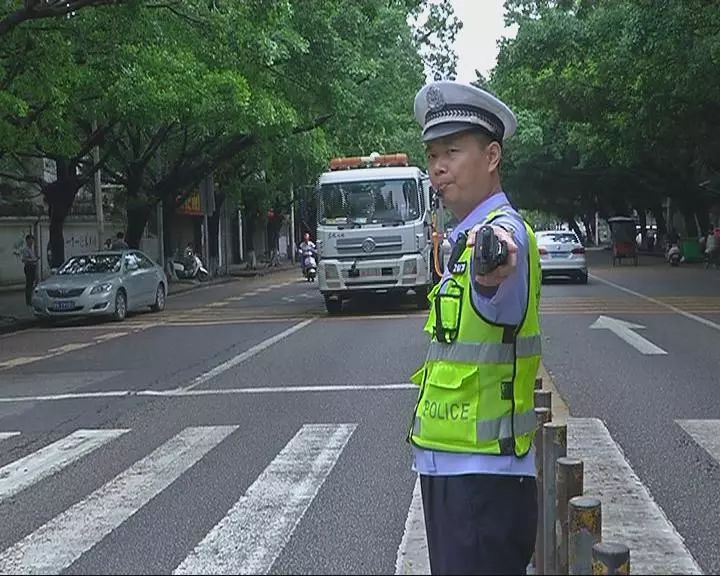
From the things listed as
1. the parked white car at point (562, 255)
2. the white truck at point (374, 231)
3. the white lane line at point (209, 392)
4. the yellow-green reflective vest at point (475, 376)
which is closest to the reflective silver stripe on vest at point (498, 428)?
the yellow-green reflective vest at point (475, 376)

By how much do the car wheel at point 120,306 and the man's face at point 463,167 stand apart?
18.0 meters

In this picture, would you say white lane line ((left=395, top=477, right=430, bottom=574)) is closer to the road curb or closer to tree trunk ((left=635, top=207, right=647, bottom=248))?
the road curb

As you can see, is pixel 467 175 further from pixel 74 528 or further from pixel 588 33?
pixel 588 33

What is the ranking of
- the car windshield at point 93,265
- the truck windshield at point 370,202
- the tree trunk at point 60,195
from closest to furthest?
the truck windshield at point 370,202, the car windshield at point 93,265, the tree trunk at point 60,195

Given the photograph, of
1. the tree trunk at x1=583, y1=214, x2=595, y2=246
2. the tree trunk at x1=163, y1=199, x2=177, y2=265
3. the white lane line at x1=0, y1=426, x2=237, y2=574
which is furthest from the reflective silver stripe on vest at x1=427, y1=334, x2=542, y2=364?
the tree trunk at x1=583, y1=214, x2=595, y2=246

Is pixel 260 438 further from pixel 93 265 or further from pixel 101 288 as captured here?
pixel 93 265

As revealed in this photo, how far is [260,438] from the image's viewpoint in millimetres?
7969

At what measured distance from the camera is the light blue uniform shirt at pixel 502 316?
101 inches

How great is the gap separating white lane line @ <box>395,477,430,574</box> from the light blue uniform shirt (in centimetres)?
189

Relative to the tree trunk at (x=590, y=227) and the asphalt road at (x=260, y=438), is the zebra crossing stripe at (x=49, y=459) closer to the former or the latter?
the asphalt road at (x=260, y=438)

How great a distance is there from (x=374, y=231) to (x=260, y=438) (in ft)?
35.3

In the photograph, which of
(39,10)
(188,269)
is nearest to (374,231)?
(39,10)

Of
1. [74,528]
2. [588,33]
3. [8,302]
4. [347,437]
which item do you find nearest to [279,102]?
[588,33]

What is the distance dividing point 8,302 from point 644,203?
43.4 meters
